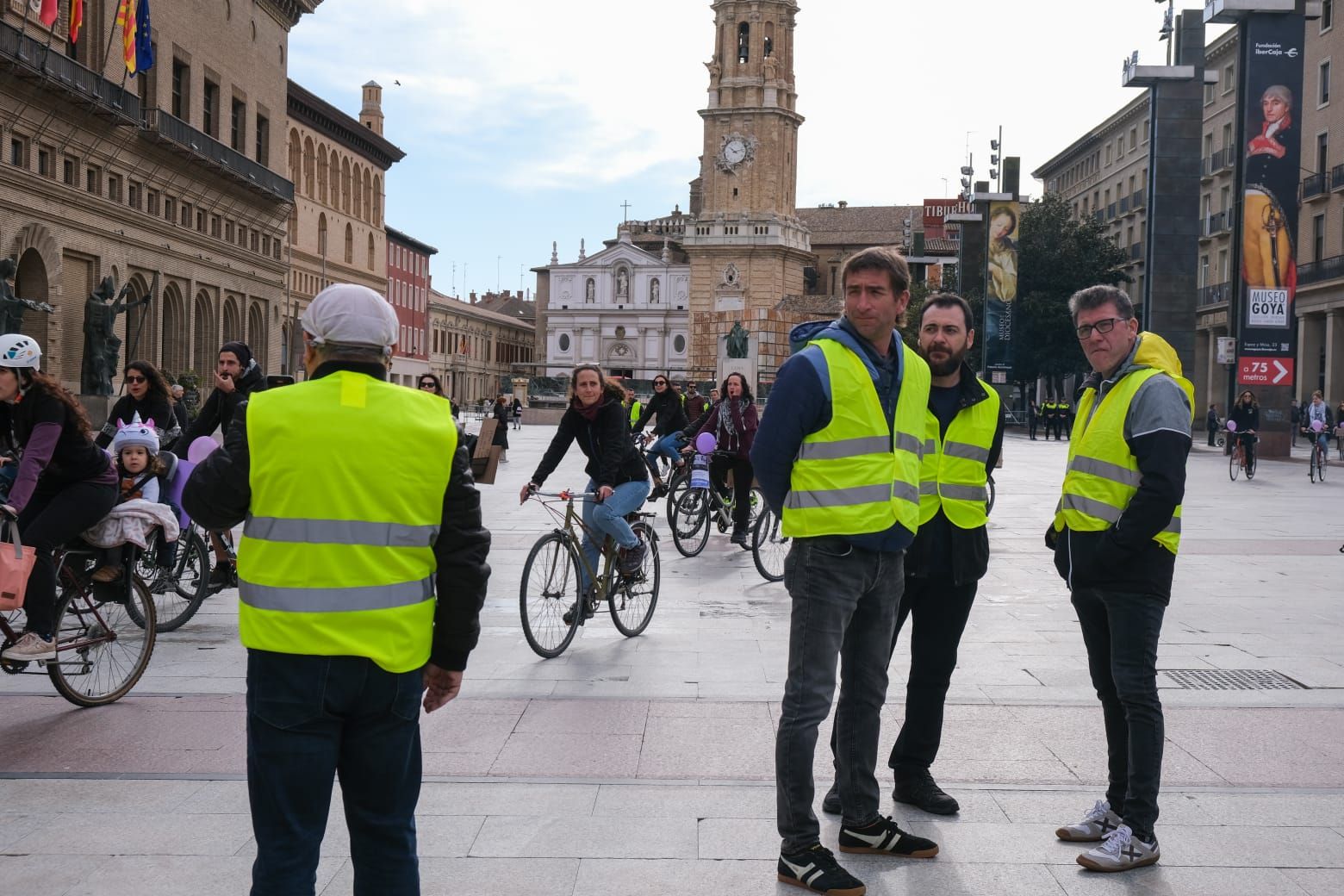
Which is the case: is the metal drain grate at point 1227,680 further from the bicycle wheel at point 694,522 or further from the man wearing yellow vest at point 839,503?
the bicycle wheel at point 694,522

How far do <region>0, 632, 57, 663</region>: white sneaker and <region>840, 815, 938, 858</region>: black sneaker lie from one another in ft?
12.7

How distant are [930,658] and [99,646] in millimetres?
4092

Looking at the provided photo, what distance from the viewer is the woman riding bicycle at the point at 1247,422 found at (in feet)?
87.1

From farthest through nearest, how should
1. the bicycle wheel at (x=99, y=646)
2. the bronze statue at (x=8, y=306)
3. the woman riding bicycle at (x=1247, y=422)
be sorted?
the woman riding bicycle at (x=1247, y=422)
the bronze statue at (x=8, y=306)
the bicycle wheel at (x=99, y=646)

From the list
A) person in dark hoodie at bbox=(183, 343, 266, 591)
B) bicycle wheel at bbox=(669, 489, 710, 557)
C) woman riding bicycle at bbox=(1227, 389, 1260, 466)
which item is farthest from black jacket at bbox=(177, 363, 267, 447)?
woman riding bicycle at bbox=(1227, 389, 1260, 466)

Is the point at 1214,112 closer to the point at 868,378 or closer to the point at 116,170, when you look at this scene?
the point at 116,170

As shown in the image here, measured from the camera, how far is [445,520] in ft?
10.9

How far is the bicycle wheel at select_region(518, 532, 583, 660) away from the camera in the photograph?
26.5 ft

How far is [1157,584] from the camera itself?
15.1 feet

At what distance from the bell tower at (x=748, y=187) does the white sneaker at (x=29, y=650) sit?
92.2 m

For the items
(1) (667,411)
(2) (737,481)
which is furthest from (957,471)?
(1) (667,411)

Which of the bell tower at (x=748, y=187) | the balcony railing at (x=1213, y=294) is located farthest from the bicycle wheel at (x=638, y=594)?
the bell tower at (x=748, y=187)

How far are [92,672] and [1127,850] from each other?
4894 millimetres

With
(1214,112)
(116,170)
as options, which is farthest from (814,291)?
(116,170)
